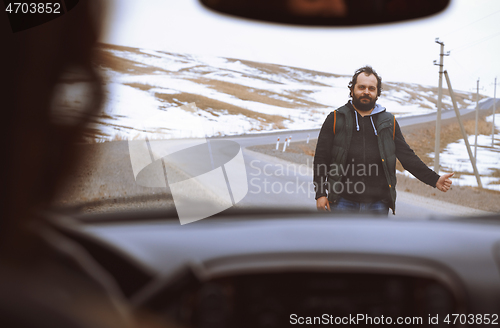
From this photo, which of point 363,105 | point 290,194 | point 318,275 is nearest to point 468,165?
point 290,194

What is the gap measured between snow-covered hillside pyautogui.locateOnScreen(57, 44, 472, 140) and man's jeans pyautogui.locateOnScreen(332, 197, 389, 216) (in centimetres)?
2429

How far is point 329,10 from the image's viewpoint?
6.00ft

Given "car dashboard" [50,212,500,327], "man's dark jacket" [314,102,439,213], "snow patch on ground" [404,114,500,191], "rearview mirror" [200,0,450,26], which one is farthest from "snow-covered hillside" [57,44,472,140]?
"rearview mirror" [200,0,450,26]

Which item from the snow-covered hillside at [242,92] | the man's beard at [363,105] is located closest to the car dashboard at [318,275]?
the man's beard at [363,105]

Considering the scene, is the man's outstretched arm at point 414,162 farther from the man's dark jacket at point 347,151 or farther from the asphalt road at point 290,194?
the asphalt road at point 290,194

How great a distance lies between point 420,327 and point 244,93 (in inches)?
2597

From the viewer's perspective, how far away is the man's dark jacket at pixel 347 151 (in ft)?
9.28

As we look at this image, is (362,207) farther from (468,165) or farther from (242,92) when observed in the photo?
(242,92)

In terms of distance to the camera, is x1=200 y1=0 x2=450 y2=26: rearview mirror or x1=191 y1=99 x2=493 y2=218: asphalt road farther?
x1=191 y1=99 x2=493 y2=218: asphalt road

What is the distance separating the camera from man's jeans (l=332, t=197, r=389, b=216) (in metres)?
2.89

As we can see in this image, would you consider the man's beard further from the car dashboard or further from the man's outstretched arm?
the car dashboard

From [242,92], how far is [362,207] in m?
65.9

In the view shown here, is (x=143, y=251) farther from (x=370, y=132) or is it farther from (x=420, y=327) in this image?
(x=370, y=132)

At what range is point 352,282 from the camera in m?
1.87
